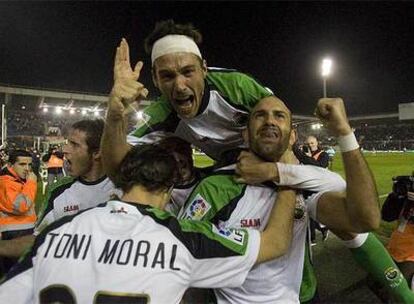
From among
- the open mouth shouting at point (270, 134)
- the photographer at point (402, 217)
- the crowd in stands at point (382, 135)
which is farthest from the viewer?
the crowd in stands at point (382, 135)

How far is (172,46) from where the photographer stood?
282 cm

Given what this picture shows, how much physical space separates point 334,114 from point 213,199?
802 millimetres

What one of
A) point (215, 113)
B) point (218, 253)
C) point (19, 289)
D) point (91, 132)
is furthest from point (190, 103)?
point (19, 289)

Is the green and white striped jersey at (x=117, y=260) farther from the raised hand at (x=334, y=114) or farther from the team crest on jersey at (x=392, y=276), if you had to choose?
the team crest on jersey at (x=392, y=276)

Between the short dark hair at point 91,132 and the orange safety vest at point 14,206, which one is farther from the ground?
the short dark hair at point 91,132

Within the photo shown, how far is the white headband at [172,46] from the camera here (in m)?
2.81

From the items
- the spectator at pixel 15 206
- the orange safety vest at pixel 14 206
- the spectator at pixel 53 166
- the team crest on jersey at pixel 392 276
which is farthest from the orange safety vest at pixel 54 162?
the team crest on jersey at pixel 392 276

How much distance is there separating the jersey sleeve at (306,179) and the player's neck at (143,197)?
73 cm

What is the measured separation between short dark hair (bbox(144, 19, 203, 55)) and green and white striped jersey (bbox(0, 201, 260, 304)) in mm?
1621

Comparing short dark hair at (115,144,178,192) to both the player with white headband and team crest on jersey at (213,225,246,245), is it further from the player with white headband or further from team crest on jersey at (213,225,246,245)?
the player with white headband

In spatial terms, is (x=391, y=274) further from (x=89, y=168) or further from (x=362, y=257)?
(x=89, y=168)

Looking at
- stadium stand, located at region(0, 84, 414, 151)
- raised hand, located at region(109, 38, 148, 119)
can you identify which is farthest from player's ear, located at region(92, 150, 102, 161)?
stadium stand, located at region(0, 84, 414, 151)

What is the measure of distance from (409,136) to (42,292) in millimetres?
59873

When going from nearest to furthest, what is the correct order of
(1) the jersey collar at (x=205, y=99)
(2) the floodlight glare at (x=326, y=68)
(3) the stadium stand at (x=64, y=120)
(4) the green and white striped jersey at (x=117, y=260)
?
(4) the green and white striped jersey at (x=117, y=260) → (1) the jersey collar at (x=205, y=99) → (2) the floodlight glare at (x=326, y=68) → (3) the stadium stand at (x=64, y=120)
